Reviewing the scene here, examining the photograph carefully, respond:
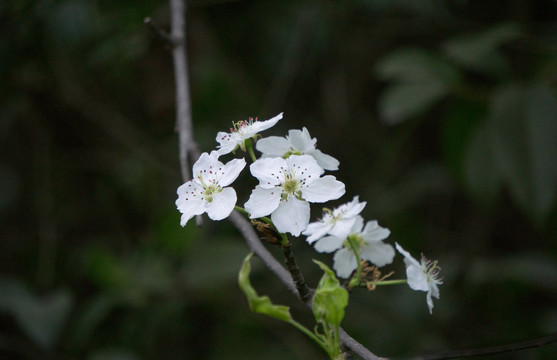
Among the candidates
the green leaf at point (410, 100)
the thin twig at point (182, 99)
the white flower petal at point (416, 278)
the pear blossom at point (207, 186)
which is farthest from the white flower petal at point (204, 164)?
the green leaf at point (410, 100)

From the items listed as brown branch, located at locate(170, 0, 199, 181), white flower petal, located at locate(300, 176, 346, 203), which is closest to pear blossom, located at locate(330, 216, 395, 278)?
white flower petal, located at locate(300, 176, 346, 203)

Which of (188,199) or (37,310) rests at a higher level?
(37,310)

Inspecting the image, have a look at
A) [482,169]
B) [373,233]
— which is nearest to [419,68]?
[482,169]

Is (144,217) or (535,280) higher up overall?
(144,217)

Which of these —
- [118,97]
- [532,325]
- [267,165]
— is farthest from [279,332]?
[267,165]

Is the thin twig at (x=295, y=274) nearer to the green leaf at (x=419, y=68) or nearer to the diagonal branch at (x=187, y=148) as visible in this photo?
the diagonal branch at (x=187, y=148)

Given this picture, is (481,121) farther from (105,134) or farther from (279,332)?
(105,134)

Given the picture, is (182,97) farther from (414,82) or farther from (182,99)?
(414,82)
